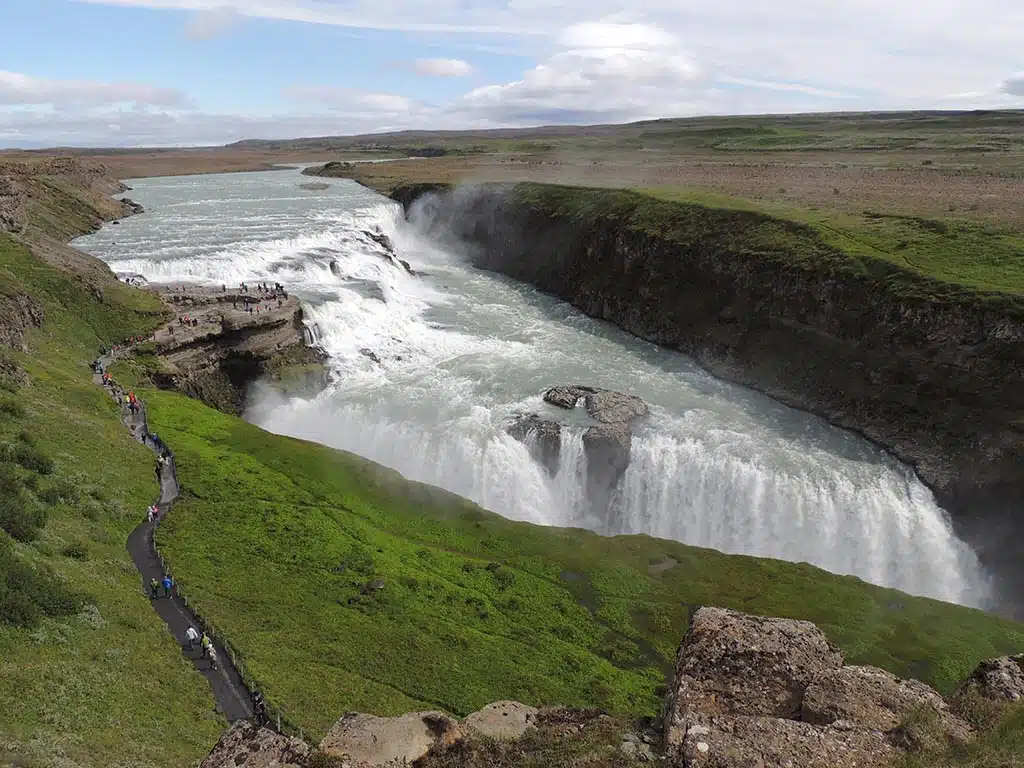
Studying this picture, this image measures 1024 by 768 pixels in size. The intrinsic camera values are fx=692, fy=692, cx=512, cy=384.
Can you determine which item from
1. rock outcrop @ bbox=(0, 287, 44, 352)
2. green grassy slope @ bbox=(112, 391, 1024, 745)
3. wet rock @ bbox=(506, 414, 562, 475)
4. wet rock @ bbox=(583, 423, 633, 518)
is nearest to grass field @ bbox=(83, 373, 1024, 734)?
green grassy slope @ bbox=(112, 391, 1024, 745)

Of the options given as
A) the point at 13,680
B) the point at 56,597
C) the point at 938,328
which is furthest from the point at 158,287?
the point at 938,328

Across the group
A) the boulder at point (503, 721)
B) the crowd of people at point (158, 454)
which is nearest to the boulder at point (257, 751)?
the boulder at point (503, 721)

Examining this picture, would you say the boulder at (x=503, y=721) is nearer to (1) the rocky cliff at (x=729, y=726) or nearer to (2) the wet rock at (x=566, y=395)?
(1) the rocky cliff at (x=729, y=726)

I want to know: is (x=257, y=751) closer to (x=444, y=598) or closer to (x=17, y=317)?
(x=444, y=598)

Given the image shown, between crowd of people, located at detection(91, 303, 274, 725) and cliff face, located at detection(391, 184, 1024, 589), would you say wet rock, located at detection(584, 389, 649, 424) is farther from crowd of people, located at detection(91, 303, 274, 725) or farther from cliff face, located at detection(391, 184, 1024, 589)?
crowd of people, located at detection(91, 303, 274, 725)

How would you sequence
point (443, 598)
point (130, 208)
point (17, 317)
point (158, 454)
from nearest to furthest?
point (443, 598) < point (158, 454) < point (17, 317) < point (130, 208)

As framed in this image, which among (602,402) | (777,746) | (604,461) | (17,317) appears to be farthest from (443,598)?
(17,317)

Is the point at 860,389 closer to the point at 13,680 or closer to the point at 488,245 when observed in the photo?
the point at 13,680
